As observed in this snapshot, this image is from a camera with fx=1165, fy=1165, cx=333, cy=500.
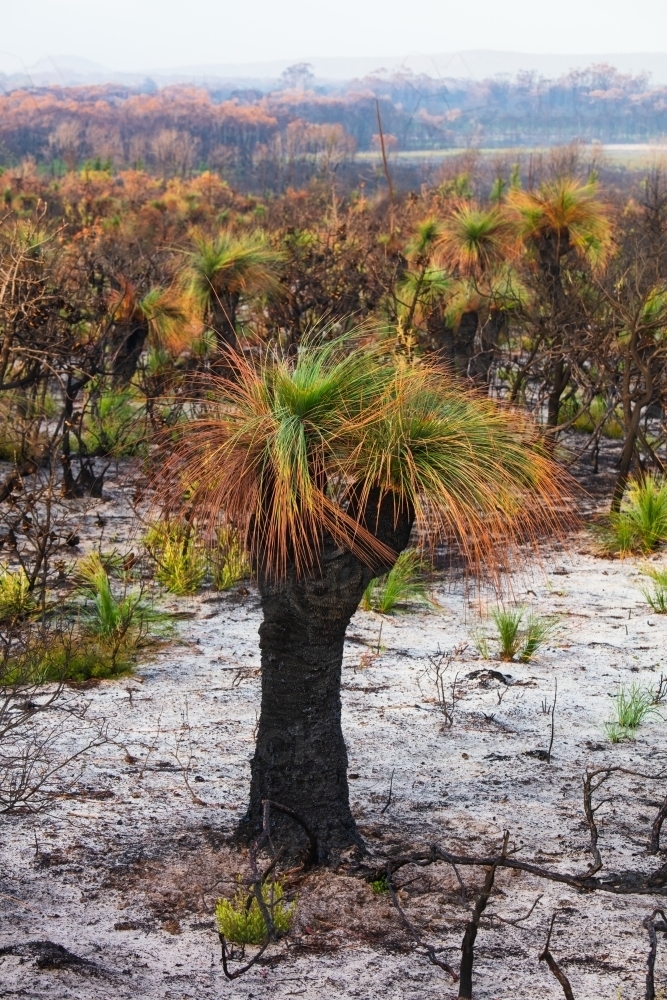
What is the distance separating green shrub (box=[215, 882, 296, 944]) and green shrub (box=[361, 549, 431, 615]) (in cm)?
313

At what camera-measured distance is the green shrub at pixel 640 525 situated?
26.3 ft

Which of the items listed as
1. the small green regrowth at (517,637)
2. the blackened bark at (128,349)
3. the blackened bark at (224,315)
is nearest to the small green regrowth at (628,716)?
the small green regrowth at (517,637)

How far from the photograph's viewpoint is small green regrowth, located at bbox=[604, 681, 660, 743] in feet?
16.7

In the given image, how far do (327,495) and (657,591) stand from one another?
12.3ft

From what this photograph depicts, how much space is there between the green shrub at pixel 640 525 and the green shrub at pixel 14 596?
155 inches

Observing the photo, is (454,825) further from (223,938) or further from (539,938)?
(223,938)

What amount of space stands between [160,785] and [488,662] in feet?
6.96

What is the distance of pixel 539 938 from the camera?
11.6ft

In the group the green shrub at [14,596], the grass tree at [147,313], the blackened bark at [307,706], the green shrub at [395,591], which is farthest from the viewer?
the grass tree at [147,313]

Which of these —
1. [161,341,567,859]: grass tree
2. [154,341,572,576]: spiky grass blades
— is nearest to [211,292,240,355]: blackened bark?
[161,341,567,859]: grass tree

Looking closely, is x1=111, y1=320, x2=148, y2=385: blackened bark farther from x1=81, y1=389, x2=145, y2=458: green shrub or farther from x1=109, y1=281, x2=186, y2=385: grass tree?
x1=81, y1=389, x2=145, y2=458: green shrub

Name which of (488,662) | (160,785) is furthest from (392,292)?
(160,785)

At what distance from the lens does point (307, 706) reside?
12.8ft

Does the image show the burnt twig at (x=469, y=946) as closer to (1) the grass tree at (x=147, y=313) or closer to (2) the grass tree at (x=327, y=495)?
(2) the grass tree at (x=327, y=495)
